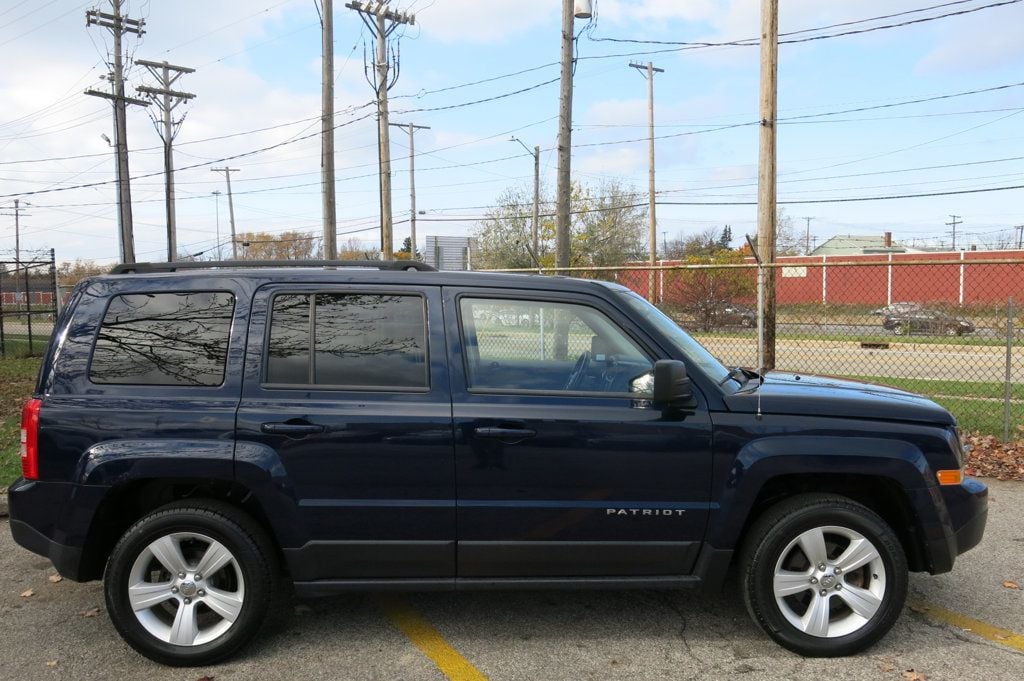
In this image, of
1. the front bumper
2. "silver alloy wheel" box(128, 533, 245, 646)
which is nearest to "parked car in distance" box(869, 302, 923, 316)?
the front bumper

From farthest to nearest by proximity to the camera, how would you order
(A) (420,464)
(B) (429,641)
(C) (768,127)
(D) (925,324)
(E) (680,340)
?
(D) (925,324) → (C) (768,127) → (E) (680,340) → (B) (429,641) → (A) (420,464)

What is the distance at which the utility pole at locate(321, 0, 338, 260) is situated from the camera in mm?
17766

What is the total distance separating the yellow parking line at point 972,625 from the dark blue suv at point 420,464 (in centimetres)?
50

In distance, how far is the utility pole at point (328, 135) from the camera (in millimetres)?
17766

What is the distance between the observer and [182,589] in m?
3.43

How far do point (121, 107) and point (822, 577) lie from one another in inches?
1242

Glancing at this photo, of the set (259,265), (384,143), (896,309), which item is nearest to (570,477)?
(259,265)

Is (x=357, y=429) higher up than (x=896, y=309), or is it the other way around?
(x=896, y=309)

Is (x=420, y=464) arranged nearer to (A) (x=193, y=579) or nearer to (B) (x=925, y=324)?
(A) (x=193, y=579)

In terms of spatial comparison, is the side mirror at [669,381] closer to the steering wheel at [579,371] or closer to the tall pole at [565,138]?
the steering wheel at [579,371]

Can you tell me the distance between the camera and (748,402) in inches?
138

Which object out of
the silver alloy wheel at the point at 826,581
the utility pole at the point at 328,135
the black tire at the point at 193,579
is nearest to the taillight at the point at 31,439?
the black tire at the point at 193,579

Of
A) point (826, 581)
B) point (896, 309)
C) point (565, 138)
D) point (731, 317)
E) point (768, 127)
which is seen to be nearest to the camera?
point (826, 581)

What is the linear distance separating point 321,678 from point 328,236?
15446 mm
